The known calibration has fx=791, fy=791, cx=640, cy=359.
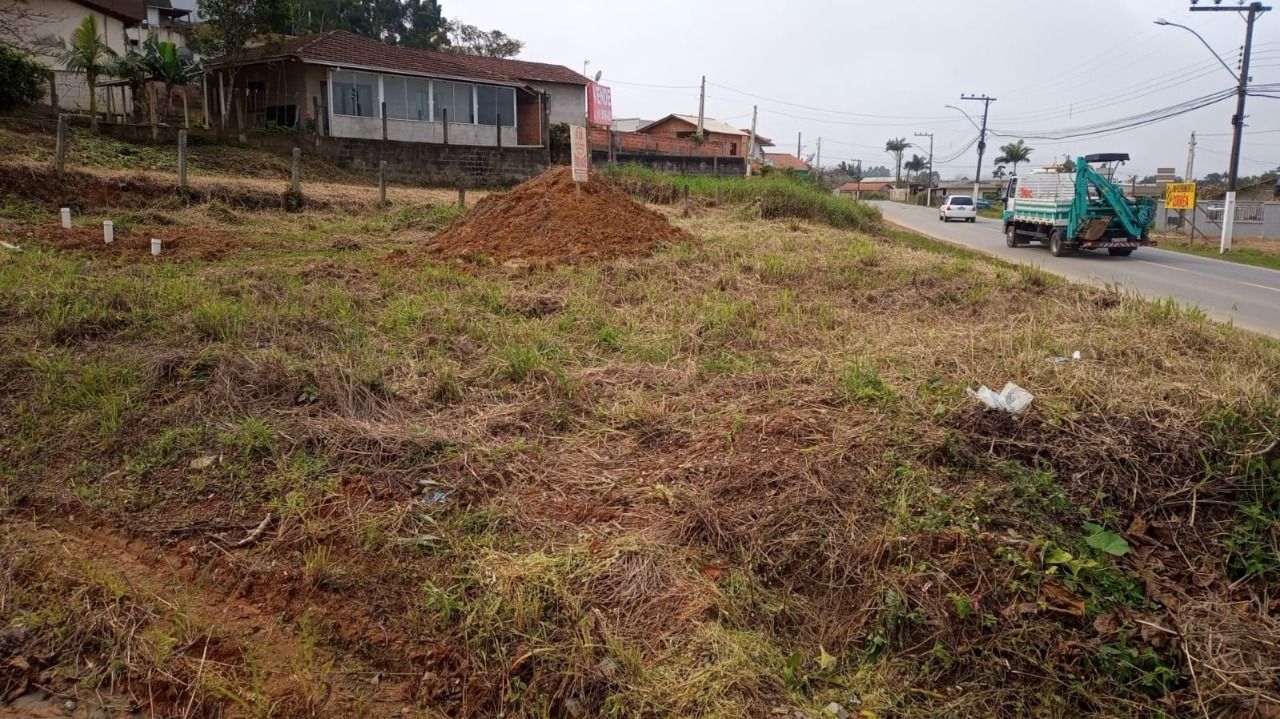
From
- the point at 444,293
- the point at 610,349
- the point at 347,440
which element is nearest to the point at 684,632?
the point at 347,440

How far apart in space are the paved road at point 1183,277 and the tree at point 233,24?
21126mm

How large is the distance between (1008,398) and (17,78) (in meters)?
23.8

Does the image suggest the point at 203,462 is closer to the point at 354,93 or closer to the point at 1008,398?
the point at 1008,398

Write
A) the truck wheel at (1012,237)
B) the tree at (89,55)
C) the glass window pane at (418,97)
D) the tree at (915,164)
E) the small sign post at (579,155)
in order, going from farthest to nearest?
the tree at (915,164) → the glass window pane at (418,97) → the truck wheel at (1012,237) → the tree at (89,55) → the small sign post at (579,155)

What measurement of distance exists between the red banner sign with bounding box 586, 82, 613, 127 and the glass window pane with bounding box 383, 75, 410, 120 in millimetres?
11719

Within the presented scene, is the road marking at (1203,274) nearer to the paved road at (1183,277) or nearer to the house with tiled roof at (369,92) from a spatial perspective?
the paved road at (1183,277)

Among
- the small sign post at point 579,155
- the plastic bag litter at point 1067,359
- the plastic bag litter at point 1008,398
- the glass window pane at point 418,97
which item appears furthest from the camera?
the glass window pane at point 418,97

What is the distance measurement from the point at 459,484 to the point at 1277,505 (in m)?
3.54

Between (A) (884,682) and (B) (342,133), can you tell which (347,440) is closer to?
(A) (884,682)

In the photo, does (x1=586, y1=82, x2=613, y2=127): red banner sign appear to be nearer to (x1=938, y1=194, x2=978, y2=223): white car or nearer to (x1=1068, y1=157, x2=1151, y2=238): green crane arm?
(x1=938, y1=194, x2=978, y2=223): white car

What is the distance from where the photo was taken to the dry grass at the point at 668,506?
2.70m

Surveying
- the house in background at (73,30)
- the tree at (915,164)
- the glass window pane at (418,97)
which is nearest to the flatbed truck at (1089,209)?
the glass window pane at (418,97)

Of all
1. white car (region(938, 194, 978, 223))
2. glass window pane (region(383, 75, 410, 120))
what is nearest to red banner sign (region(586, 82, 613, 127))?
glass window pane (region(383, 75, 410, 120))

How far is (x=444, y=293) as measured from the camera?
7.88 metres
